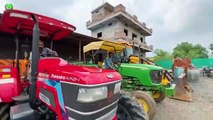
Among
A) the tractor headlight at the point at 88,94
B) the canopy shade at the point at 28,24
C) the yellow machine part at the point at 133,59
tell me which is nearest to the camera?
the tractor headlight at the point at 88,94

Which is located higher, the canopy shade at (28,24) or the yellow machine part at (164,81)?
the canopy shade at (28,24)

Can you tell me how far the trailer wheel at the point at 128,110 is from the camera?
8.25 feet

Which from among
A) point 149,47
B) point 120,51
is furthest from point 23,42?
point 149,47

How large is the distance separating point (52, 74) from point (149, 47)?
24856 mm

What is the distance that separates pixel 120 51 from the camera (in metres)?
6.12

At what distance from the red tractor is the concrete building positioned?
15.1 metres

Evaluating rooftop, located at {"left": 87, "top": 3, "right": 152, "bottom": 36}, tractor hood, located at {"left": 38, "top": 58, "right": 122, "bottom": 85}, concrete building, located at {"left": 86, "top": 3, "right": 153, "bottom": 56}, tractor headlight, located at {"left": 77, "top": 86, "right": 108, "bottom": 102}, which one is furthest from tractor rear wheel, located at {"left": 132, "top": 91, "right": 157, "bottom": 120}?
rooftop, located at {"left": 87, "top": 3, "right": 152, "bottom": 36}

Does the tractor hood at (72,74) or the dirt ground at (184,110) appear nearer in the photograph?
the tractor hood at (72,74)

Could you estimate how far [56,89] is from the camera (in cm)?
177

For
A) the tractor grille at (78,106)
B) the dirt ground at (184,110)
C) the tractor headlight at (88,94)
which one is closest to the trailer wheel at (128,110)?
the tractor grille at (78,106)

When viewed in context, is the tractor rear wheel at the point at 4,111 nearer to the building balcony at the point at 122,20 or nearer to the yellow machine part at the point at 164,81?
the yellow machine part at the point at 164,81

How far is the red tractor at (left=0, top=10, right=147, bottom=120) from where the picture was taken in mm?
1596

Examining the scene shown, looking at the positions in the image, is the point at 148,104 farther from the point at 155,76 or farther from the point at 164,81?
the point at 164,81

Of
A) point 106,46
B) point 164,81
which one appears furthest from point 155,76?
point 106,46
